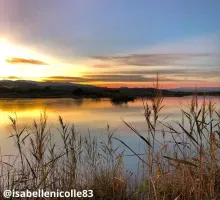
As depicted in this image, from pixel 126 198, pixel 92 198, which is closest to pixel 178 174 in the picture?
pixel 126 198

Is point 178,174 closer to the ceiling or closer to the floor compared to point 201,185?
closer to the floor

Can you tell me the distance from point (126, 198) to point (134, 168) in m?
2.46

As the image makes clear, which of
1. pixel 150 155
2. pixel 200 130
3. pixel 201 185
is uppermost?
pixel 200 130

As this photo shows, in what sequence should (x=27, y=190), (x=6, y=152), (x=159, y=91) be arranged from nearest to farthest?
(x=159, y=91), (x=27, y=190), (x=6, y=152)

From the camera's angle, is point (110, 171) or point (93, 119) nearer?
point (110, 171)

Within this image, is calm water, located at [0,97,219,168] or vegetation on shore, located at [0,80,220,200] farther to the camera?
calm water, located at [0,97,219,168]

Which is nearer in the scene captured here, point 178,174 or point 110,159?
point 178,174

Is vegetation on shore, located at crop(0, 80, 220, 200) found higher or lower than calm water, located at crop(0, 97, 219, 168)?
higher

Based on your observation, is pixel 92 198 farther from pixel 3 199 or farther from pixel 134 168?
pixel 134 168

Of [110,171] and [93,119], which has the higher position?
[110,171]

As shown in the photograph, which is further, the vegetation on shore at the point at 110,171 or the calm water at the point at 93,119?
the calm water at the point at 93,119

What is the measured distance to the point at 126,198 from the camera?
418cm

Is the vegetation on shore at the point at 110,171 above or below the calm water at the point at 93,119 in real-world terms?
above

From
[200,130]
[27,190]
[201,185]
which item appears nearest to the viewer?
[200,130]
